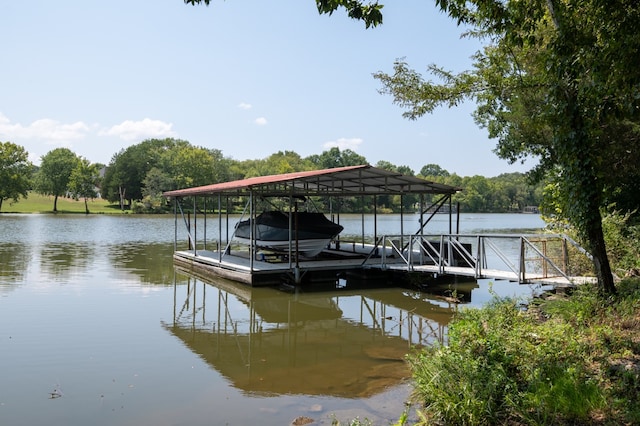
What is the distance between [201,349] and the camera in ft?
29.3

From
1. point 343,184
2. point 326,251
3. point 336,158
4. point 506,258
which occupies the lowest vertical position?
point 326,251

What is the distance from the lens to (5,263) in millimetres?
19547

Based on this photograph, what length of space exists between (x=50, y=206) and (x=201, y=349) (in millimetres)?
75315

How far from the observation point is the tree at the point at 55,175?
75.8m

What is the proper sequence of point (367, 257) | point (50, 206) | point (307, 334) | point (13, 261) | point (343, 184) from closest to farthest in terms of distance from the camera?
point (307, 334) < point (367, 257) < point (343, 184) < point (13, 261) < point (50, 206)

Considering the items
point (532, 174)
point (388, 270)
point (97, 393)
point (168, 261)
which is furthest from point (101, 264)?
point (532, 174)

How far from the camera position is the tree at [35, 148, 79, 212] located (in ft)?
249

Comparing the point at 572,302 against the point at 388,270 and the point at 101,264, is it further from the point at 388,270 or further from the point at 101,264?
the point at 101,264

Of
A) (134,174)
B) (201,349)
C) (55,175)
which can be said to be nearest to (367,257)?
(201,349)

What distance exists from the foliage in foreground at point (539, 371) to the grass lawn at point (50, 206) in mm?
70138

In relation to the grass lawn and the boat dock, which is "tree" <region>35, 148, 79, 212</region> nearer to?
the grass lawn

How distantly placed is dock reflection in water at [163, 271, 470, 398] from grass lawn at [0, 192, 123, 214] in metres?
62.5

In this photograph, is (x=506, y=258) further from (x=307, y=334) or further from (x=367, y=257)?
(x=307, y=334)

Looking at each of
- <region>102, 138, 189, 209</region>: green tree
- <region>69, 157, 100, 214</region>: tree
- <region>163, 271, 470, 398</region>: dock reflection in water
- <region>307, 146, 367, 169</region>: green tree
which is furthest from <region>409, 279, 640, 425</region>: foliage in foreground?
<region>307, 146, 367, 169</region>: green tree
